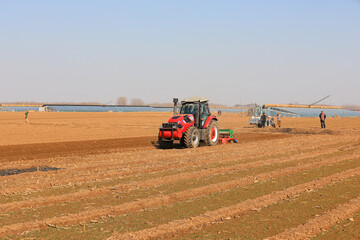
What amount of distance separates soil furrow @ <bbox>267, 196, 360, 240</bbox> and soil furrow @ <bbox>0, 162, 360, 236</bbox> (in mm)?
1382

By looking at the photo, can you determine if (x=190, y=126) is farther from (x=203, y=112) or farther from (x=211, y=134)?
(x=211, y=134)

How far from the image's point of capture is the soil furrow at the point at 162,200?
6.72 m

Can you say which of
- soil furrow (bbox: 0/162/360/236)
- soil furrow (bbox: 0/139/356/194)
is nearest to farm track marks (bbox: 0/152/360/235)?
soil furrow (bbox: 0/162/360/236)

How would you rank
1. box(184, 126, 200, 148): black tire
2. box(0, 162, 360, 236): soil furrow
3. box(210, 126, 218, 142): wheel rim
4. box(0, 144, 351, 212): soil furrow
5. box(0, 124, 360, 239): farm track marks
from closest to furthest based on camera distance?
box(0, 162, 360, 236): soil furrow
box(0, 124, 360, 239): farm track marks
box(0, 144, 351, 212): soil furrow
box(184, 126, 200, 148): black tire
box(210, 126, 218, 142): wheel rim

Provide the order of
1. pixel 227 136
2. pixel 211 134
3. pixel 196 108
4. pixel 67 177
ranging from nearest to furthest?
1. pixel 67 177
2. pixel 196 108
3. pixel 211 134
4. pixel 227 136

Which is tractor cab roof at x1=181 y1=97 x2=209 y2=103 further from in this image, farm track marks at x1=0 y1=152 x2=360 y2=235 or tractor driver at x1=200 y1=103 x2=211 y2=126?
farm track marks at x1=0 y1=152 x2=360 y2=235

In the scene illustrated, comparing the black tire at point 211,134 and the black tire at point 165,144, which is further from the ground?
the black tire at point 211,134

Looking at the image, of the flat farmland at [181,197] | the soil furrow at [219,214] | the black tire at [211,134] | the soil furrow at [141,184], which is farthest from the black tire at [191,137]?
the soil furrow at [219,214]

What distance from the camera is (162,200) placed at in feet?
27.2

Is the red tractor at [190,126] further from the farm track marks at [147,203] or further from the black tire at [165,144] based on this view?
the farm track marks at [147,203]

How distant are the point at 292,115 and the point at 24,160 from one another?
68891mm

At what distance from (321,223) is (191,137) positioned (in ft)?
35.6

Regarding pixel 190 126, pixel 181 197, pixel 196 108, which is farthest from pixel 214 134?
pixel 181 197

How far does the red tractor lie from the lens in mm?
17172
